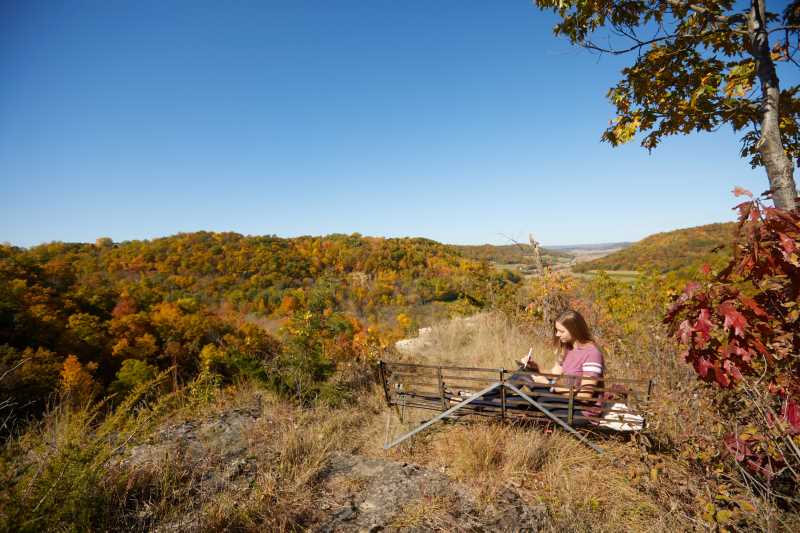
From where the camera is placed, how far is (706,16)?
100 inches

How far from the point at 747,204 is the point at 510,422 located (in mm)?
2476

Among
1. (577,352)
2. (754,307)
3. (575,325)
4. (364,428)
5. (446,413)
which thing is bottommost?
(364,428)

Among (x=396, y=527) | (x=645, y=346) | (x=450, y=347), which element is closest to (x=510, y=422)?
(x=396, y=527)

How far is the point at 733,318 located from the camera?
1.37 metres

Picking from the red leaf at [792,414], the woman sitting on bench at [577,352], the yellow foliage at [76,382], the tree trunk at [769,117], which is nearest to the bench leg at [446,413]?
the woman sitting on bench at [577,352]

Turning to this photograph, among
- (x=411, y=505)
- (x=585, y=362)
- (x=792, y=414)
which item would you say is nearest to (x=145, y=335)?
(x=411, y=505)

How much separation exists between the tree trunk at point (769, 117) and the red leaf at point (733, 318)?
168 cm

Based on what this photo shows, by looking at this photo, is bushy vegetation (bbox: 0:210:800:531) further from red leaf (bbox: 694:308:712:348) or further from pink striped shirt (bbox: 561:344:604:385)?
pink striped shirt (bbox: 561:344:604:385)

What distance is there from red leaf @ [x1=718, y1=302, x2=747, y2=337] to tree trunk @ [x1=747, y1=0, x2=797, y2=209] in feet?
5.51

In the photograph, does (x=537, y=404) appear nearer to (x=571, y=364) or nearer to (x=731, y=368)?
(x=571, y=364)

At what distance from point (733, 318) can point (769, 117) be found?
2111mm

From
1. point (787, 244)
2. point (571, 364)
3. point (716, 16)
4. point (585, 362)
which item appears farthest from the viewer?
point (571, 364)

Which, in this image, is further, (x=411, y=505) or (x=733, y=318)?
(x=411, y=505)

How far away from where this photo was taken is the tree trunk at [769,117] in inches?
87.4
